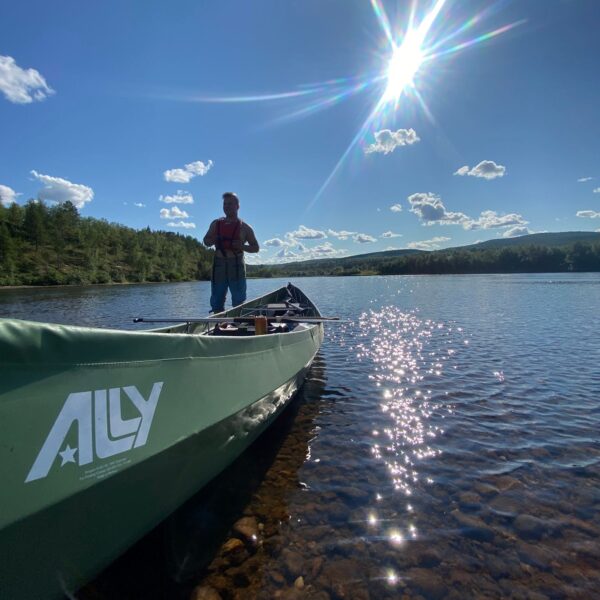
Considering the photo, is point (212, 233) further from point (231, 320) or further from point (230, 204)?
point (231, 320)

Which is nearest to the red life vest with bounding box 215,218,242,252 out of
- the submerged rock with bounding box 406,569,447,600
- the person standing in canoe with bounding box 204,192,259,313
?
the person standing in canoe with bounding box 204,192,259,313

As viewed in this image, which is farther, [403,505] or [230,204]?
[230,204]

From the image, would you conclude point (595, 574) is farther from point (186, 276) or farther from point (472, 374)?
point (186, 276)

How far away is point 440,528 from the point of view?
3.71 meters

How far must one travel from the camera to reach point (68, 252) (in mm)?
102812

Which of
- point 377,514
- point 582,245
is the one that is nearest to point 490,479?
point 377,514

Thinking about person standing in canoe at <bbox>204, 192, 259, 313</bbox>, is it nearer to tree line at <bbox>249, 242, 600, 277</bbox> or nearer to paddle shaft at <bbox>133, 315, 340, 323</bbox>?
paddle shaft at <bbox>133, 315, 340, 323</bbox>

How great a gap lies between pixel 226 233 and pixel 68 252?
114455 mm

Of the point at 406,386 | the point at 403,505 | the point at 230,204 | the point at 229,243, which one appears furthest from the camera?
the point at 229,243

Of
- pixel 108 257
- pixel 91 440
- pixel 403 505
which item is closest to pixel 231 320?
pixel 403 505

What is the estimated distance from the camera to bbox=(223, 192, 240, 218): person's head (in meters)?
9.09

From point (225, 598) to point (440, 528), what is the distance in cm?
223

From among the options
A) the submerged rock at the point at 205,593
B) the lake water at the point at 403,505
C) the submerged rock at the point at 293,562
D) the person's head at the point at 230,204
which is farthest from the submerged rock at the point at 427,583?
the person's head at the point at 230,204

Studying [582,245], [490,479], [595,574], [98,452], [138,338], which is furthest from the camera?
[582,245]
